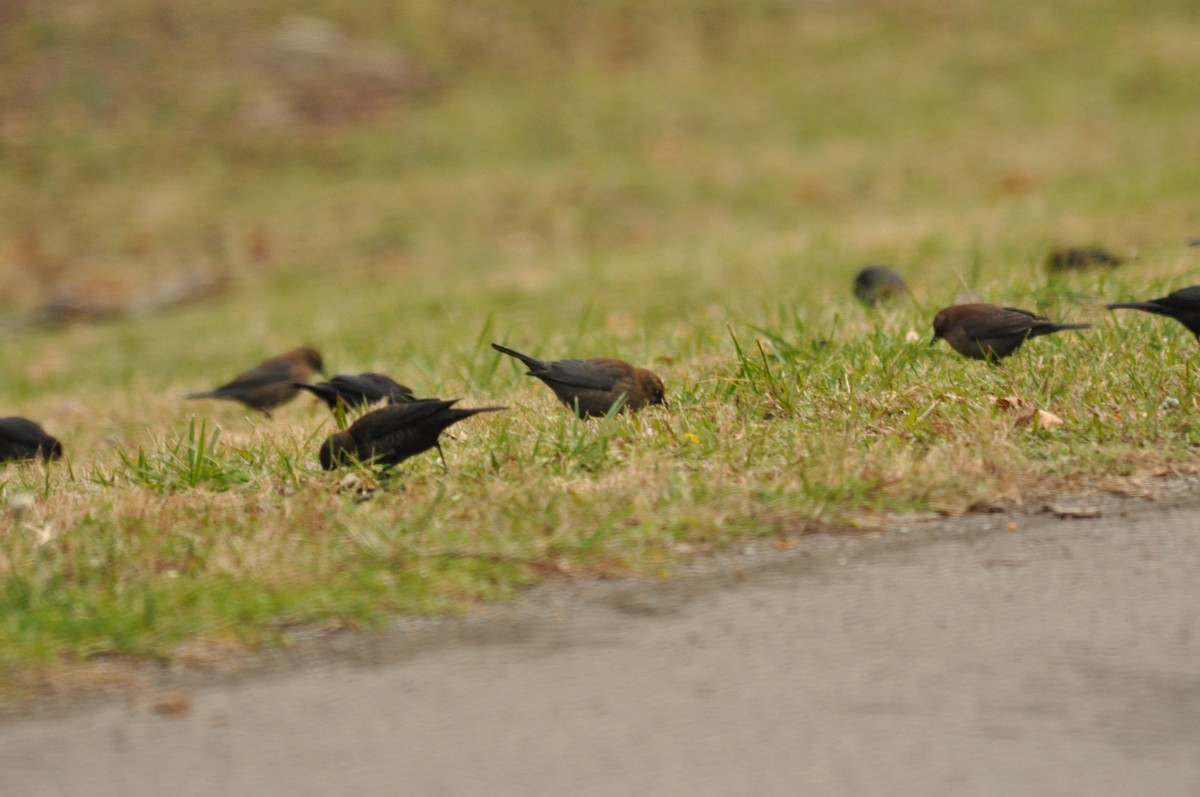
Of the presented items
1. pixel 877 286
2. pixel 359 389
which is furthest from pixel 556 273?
pixel 359 389

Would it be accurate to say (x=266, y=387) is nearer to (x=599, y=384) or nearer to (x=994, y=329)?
(x=599, y=384)

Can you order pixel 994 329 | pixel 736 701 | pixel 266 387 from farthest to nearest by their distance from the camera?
1. pixel 266 387
2. pixel 994 329
3. pixel 736 701

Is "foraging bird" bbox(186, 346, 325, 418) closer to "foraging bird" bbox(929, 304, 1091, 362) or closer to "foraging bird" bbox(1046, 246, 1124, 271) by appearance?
"foraging bird" bbox(929, 304, 1091, 362)

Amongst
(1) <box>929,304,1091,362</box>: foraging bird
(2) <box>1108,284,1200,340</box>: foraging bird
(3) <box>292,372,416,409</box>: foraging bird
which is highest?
(2) <box>1108,284,1200,340</box>: foraging bird

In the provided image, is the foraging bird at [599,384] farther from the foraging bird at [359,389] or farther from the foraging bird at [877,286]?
the foraging bird at [877,286]

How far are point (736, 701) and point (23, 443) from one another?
13.2 ft

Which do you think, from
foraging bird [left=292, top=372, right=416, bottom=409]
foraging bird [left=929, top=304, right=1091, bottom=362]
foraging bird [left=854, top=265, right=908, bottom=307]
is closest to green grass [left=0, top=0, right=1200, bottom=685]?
foraging bird [left=929, top=304, right=1091, bottom=362]

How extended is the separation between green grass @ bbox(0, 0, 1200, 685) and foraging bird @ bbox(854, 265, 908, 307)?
0.23 metres

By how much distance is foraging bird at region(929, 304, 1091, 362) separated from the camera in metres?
5.55

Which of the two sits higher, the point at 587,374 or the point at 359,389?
the point at 587,374

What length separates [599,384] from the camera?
528 cm

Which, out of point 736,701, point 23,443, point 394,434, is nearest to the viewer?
point 736,701

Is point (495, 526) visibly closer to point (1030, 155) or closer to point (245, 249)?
point (245, 249)

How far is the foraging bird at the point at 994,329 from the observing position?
5.55 metres
